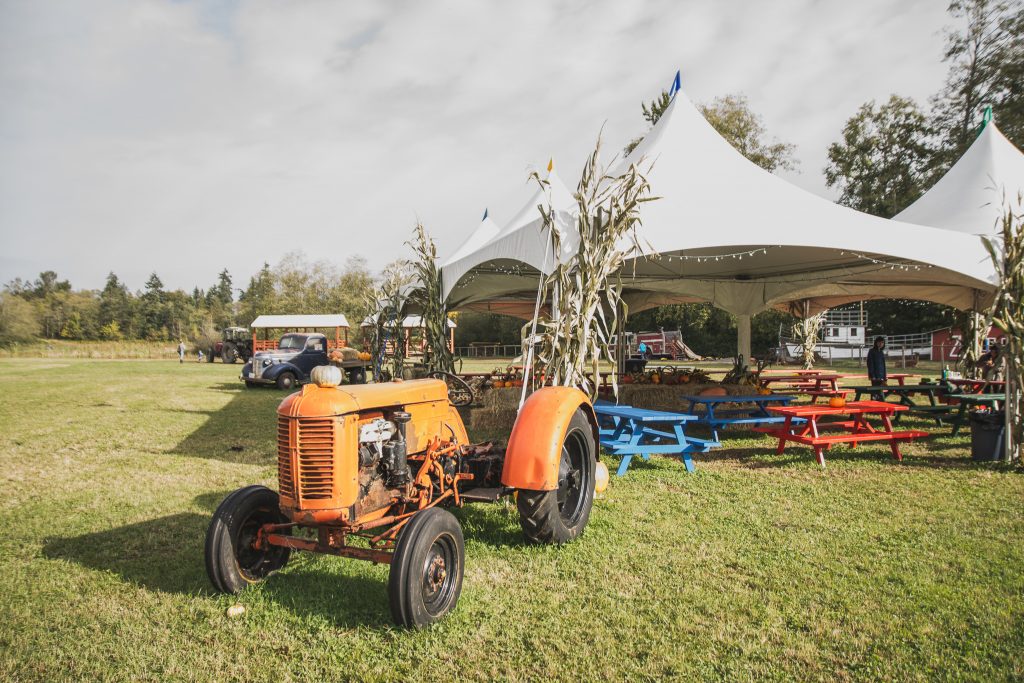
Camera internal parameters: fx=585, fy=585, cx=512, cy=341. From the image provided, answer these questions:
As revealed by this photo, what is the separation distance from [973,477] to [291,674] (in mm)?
5868

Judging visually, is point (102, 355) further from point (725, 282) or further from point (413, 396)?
point (413, 396)

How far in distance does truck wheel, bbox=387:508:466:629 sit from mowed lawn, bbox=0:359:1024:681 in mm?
102

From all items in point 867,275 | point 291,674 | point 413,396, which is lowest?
point 291,674

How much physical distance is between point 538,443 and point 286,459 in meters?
1.37

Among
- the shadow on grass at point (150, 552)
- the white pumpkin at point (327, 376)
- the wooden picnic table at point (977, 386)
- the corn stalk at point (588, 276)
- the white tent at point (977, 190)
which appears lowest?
the shadow on grass at point (150, 552)

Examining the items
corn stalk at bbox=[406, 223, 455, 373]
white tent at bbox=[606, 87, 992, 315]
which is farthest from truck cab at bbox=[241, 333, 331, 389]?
white tent at bbox=[606, 87, 992, 315]

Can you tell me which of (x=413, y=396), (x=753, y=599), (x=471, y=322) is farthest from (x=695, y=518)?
(x=471, y=322)

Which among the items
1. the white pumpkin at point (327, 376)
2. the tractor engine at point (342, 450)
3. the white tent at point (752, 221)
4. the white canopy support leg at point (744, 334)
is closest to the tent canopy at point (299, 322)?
the white canopy support leg at point (744, 334)

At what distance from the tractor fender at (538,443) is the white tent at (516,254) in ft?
6.60

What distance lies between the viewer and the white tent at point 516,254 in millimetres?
5480

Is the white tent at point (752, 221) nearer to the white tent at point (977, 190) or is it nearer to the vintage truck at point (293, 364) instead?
the white tent at point (977, 190)

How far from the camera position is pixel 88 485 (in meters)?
Answer: 5.18

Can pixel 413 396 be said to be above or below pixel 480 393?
above

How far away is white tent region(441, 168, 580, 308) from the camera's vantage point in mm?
5480
